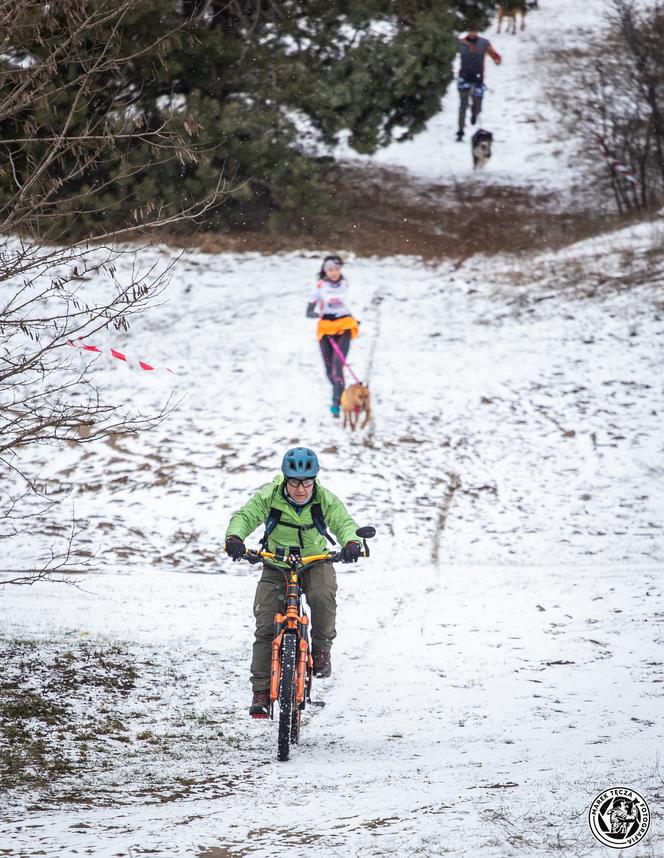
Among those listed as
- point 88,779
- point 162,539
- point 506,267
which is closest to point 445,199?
point 506,267

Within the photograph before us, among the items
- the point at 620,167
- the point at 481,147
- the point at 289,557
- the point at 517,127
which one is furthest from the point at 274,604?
the point at 517,127

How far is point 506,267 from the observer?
1977 centimetres

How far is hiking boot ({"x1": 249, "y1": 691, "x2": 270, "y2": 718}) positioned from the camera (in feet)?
21.7

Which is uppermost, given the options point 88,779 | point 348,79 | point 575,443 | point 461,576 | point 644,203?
point 348,79

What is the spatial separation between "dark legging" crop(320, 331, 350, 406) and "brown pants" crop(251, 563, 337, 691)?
6.96 meters

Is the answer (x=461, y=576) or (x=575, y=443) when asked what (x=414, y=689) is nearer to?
(x=461, y=576)

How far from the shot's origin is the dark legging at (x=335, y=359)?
13617 mm

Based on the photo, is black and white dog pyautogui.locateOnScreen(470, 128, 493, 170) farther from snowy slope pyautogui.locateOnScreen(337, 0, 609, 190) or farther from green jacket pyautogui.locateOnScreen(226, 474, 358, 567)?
green jacket pyautogui.locateOnScreen(226, 474, 358, 567)

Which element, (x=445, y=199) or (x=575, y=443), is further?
(x=445, y=199)

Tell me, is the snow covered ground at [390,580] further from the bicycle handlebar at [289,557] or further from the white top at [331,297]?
the white top at [331,297]

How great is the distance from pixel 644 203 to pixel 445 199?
451 cm

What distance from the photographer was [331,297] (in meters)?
13.3

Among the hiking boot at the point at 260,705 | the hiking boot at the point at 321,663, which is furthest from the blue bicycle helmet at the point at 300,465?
the hiking boot at the point at 260,705

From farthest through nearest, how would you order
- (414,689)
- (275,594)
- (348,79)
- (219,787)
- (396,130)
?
(396,130), (348,79), (414,689), (275,594), (219,787)
